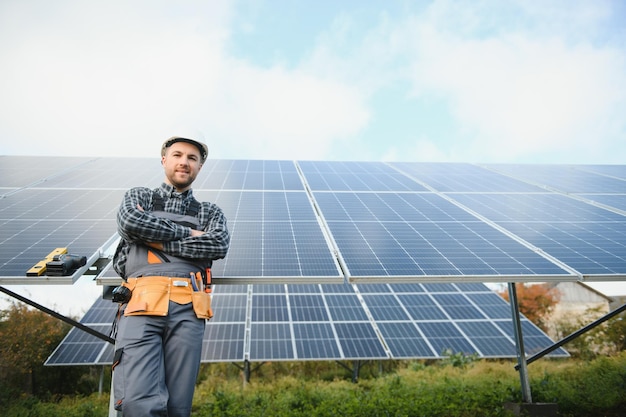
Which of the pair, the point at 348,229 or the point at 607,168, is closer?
the point at 348,229

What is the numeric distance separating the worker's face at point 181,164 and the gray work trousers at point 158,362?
1.07 m

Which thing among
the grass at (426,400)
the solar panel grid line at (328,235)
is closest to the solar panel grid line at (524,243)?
the solar panel grid line at (328,235)

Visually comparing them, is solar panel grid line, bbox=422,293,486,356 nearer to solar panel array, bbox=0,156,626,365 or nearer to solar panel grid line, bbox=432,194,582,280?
solar panel array, bbox=0,156,626,365

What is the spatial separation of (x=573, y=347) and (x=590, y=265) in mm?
16670

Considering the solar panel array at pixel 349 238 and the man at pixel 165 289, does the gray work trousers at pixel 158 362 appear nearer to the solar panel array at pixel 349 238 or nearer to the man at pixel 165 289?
the man at pixel 165 289

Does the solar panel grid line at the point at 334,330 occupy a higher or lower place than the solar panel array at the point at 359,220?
lower

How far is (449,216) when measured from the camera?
271 inches

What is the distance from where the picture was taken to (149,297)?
10.3 feet

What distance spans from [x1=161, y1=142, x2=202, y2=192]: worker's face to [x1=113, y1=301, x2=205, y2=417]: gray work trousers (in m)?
1.07

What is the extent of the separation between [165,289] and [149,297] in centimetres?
13

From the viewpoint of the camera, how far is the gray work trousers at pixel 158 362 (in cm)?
296

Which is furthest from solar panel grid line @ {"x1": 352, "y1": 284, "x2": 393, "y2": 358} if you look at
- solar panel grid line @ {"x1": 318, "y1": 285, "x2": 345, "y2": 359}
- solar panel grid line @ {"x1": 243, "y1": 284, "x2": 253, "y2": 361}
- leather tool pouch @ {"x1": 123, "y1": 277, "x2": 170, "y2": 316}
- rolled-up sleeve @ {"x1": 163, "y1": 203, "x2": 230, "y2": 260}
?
leather tool pouch @ {"x1": 123, "y1": 277, "x2": 170, "y2": 316}

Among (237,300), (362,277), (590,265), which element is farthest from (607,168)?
(237,300)

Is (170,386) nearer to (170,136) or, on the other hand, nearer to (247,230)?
(170,136)
